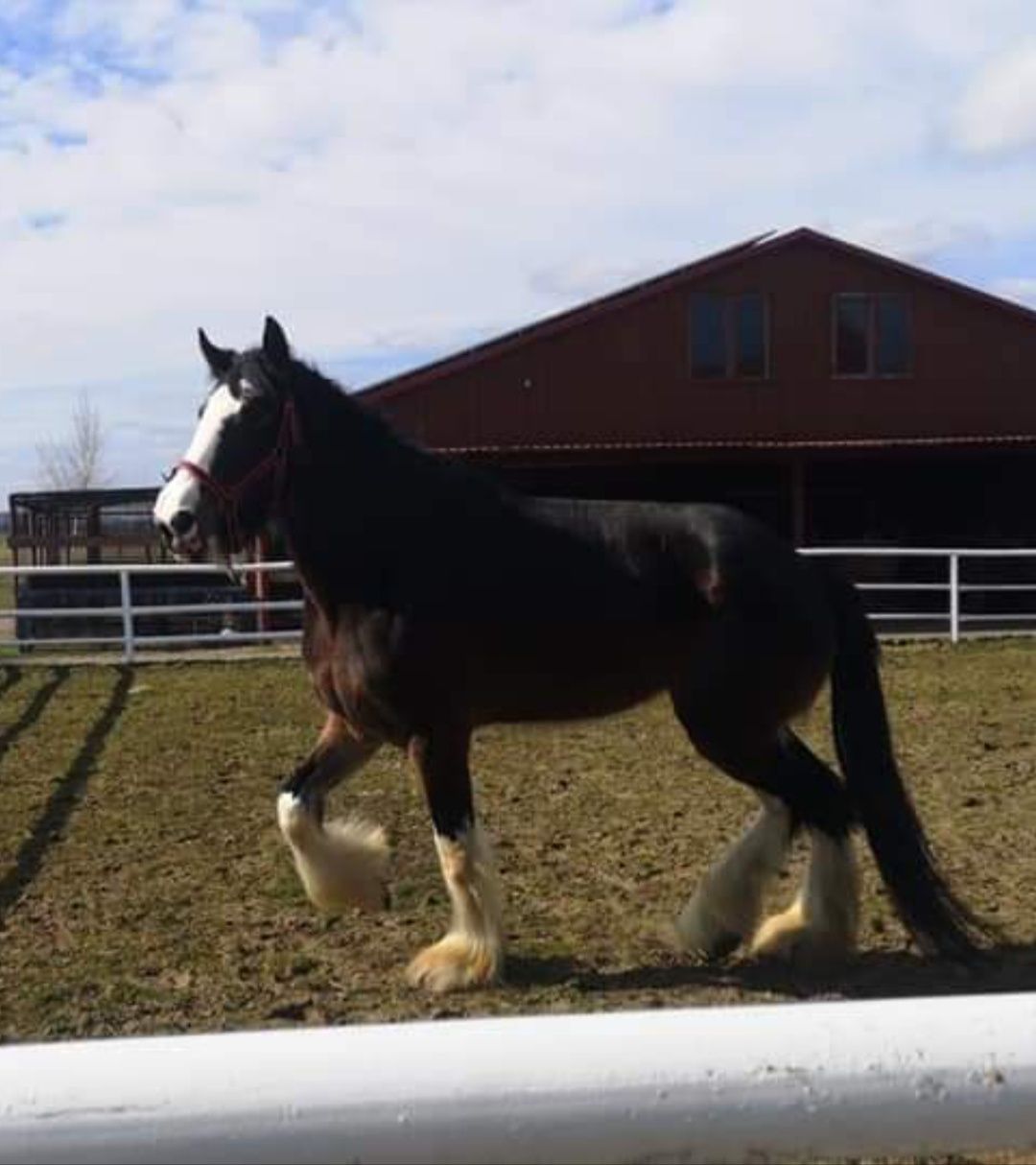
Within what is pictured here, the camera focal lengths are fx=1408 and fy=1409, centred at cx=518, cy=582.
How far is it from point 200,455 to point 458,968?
1.72 m

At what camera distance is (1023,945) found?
14.8ft

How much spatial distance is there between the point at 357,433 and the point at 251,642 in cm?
1210

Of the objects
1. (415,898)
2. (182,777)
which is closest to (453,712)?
(415,898)

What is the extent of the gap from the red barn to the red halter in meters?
17.2

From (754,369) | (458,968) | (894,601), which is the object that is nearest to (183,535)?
(458,968)

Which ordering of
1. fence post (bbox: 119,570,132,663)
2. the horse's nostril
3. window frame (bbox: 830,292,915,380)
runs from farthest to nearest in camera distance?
1. window frame (bbox: 830,292,915,380)
2. fence post (bbox: 119,570,132,663)
3. the horse's nostril

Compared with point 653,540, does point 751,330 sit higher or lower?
higher

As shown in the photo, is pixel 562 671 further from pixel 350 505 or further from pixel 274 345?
pixel 274 345

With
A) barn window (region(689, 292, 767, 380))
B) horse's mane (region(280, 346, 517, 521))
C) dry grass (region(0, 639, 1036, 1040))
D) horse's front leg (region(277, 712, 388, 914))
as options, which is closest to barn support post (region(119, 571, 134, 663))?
dry grass (region(0, 639, 1036, 1040))

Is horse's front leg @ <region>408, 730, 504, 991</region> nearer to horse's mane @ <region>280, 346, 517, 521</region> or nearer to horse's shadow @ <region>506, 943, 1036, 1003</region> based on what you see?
horse's shadow @ <region>506, 943, 1036, 1003</region>

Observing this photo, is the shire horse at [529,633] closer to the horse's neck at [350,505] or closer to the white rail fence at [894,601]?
the horse's neck at [350,505]

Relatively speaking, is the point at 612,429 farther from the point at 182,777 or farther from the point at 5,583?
the point at 5,583

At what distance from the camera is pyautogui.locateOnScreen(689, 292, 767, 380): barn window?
2231cm

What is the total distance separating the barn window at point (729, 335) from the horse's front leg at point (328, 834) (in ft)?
60.1
